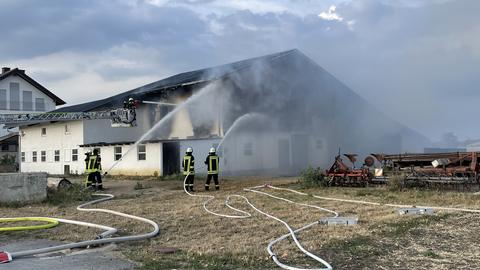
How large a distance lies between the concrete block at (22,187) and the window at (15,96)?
43.0 m

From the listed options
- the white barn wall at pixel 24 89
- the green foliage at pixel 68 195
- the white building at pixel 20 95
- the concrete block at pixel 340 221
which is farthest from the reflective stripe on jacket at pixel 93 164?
the white barn wall at pixel 24 89

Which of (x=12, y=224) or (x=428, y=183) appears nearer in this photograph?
(x=12, y=224)

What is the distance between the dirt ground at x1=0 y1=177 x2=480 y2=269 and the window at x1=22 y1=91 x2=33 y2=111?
44.9m

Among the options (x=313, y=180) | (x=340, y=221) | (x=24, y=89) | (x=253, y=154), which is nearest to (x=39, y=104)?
(x=24, y=89)

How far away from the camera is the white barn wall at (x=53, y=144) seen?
99.5ft

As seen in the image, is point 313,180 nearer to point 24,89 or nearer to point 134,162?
point 134,162

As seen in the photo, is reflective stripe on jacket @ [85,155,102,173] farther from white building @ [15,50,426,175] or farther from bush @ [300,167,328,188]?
bush @ [300,167,328,188]

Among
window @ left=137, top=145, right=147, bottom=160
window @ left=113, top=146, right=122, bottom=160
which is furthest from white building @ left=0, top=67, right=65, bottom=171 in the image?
window @ left=137, top=145, right=147, bottom=160

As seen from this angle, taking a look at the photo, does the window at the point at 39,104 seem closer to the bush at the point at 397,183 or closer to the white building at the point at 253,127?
the white building at the point at 253,127

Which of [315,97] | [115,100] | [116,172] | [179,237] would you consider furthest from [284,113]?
[179,237]

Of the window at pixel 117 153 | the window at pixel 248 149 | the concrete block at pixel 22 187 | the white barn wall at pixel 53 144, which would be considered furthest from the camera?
the white barn wall at pixel 53 144

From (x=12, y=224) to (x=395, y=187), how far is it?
998cm

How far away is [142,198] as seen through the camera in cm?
1444

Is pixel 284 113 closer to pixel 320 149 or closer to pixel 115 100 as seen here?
pixel 320 149
